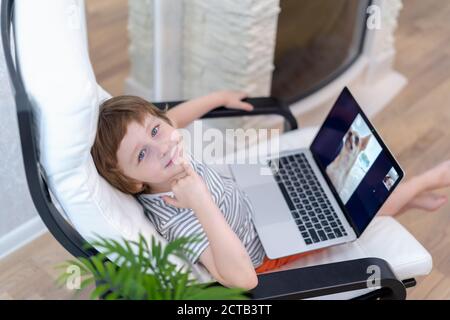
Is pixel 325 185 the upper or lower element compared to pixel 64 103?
lower

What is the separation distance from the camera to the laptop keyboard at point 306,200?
1.50 m

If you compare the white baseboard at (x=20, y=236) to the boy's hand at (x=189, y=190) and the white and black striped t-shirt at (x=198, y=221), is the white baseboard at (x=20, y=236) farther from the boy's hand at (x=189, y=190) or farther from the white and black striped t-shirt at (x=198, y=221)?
the boy's hand at (x=189, y=190)

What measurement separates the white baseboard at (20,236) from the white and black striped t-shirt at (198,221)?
2.35 ft

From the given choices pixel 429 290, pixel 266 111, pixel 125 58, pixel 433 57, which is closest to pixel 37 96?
pixel 266 111

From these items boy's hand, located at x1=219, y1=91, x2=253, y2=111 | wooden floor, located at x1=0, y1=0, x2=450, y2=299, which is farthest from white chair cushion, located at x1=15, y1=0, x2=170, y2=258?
wooden floor, located at x1=0, y1=0, x2=450, y2=299

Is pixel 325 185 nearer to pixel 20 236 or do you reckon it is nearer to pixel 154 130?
pixel 154 130

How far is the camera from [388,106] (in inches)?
102

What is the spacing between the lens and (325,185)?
162 cm

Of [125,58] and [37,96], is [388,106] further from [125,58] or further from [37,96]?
[37,96]

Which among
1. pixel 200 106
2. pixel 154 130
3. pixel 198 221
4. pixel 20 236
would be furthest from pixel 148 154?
pixel 20 236

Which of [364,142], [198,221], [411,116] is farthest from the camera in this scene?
[411,116]

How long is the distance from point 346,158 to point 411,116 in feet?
3.54

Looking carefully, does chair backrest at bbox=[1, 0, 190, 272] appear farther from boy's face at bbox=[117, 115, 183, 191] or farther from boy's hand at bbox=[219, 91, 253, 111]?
boy's hand at bbox=[219, 91, 253, 111]

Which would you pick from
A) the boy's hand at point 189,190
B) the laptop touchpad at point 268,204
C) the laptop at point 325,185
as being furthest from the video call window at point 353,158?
the boy's hand at point 189,190
